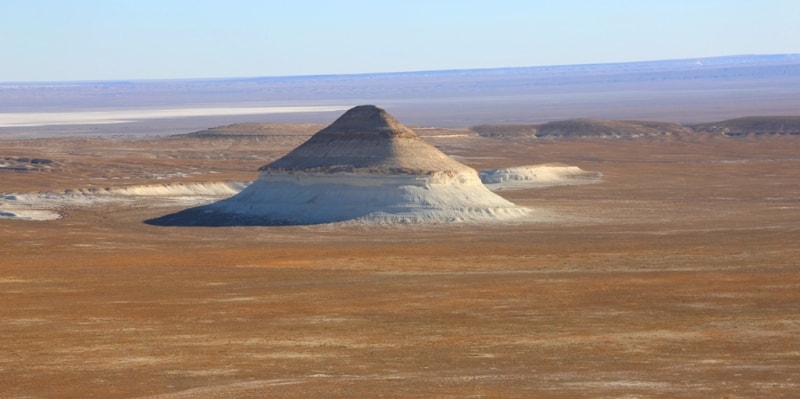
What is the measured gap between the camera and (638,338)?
914 inches

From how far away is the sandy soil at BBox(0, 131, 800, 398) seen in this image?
19.7 metres

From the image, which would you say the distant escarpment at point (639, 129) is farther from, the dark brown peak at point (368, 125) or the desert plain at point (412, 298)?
the dark brown peak at point (368, 125)

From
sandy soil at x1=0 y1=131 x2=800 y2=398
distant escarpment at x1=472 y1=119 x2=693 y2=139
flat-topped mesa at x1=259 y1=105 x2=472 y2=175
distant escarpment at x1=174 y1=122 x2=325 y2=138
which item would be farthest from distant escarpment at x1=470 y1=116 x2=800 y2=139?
flat-topped mesa at x1=259 y1=105 x2=472 y2=175

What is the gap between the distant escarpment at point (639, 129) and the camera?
118m

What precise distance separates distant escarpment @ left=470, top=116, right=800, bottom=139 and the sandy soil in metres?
59.6

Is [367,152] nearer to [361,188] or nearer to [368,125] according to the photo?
[361,188]

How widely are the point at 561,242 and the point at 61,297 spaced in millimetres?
17633

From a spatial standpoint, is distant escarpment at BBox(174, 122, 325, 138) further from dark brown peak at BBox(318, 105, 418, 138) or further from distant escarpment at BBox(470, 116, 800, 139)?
dark brown peak at BBox(318, 105, 418, 138)

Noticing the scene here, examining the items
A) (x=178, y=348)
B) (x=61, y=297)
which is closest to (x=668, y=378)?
(x=178, y=348)

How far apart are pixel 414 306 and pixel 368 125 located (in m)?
28.3

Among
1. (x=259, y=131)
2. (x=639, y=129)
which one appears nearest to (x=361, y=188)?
(x=259, y=131)

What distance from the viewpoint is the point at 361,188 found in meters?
53.2

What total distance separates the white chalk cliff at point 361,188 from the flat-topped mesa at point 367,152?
0.13ft

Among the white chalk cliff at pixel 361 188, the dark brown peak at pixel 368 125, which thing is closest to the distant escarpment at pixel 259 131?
the dark brown peak at pixel 368 125
